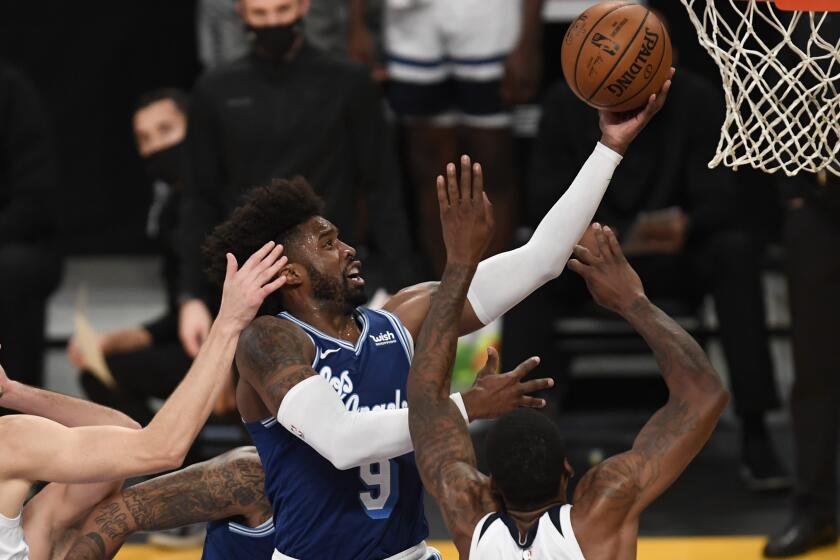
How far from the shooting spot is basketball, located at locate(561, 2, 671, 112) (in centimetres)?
387

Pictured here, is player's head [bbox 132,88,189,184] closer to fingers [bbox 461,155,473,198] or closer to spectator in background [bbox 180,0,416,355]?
spectator in background [bbox 180,0,416,355]

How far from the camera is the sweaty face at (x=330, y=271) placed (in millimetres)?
3963

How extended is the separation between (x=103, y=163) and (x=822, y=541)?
19.5 feet

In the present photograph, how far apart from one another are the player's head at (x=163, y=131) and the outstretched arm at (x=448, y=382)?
11.3ft

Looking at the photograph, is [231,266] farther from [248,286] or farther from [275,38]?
[275,38]

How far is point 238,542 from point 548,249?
4.26 ft

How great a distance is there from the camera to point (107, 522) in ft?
14.4

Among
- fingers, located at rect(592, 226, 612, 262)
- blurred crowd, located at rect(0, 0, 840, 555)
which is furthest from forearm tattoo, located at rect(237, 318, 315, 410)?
blurred crowd, located at rect(0, 0, 840, 555)

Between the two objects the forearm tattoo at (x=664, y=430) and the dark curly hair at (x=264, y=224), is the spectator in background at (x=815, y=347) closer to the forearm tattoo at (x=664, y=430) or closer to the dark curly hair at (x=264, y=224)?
the forearm tattoo at (x=664, y=430)

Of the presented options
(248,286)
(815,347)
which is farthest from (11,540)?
(815,347)

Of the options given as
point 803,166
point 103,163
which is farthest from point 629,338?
point 103,163

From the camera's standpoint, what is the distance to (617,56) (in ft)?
12.8

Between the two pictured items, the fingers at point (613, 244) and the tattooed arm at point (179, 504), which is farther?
the tattooed arm at point (179, 504)

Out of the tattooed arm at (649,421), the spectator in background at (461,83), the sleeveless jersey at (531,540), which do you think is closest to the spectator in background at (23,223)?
the spectator in background at (461,83)
